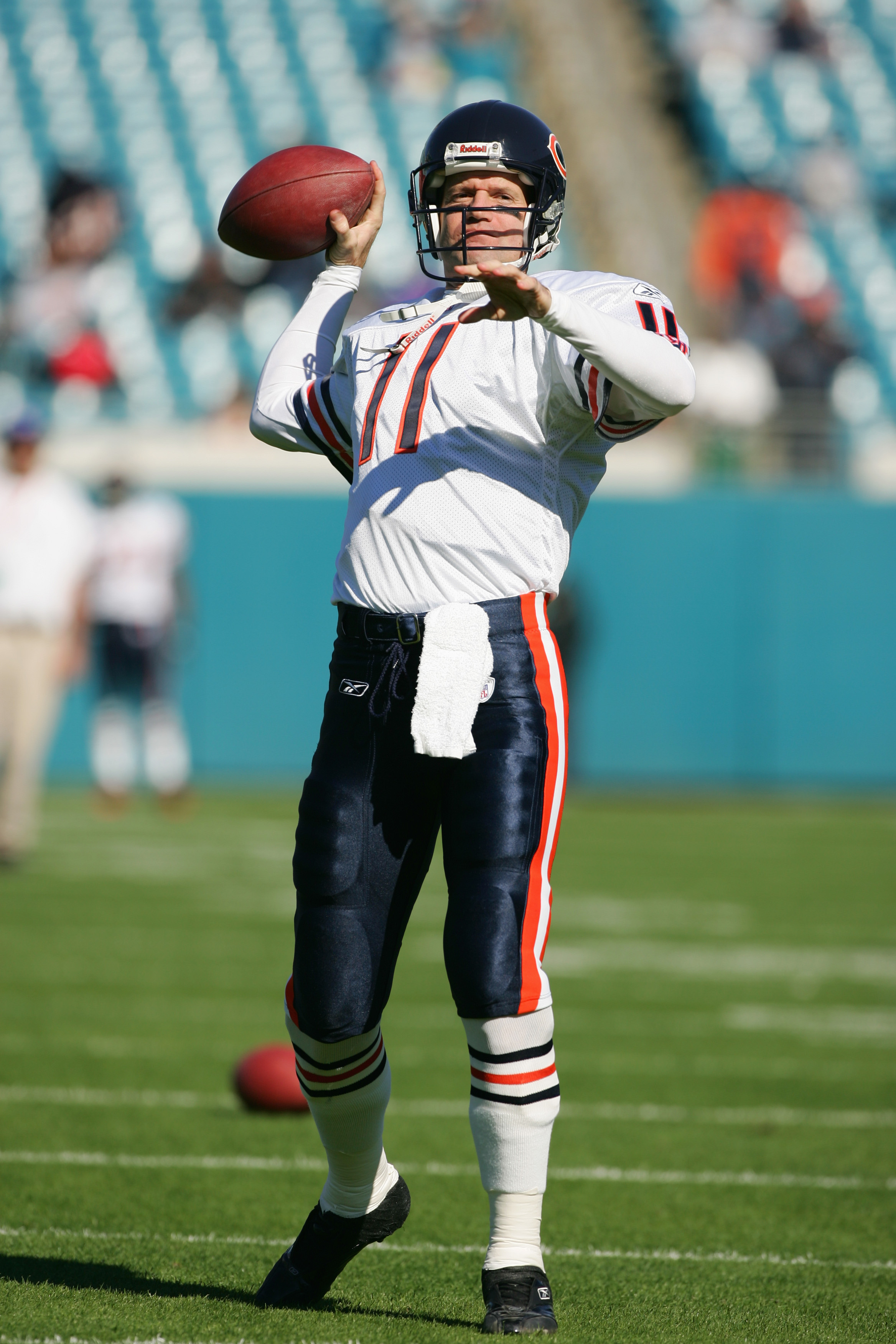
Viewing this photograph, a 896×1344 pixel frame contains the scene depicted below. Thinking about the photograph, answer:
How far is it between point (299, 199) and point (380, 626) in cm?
91

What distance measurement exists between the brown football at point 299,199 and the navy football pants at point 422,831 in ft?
2.76

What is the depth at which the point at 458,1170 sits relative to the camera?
433 cm

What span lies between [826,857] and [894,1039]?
460 centimetres

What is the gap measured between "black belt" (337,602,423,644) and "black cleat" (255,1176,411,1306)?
0.99 metres

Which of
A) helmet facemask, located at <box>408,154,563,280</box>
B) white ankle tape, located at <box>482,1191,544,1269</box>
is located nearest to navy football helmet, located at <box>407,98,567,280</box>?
helmet facemask, located at <box>408,154,563,280</box>

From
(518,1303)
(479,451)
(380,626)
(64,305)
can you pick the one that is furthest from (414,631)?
(64,305)

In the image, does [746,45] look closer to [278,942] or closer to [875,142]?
[875,142]

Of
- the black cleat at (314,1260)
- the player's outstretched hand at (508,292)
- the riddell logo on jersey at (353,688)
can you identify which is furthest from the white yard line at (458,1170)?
the player's outstretched hand at (508,292)

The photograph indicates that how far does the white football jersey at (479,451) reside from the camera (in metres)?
3.04

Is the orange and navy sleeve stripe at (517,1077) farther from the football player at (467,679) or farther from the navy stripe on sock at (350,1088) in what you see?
the navy stripe on sock at (350,1088)

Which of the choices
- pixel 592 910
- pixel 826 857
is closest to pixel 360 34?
pixel 826 857

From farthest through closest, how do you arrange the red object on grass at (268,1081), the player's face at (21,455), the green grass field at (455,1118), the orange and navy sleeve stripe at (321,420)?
the player's face at (21,455), the red object on grass at (268,1081), the orange and navy sleeve stripe at (321,420), the green grass field at (455,1118)

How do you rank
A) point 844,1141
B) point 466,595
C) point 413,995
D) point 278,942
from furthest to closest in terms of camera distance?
point 278,942 → point 413,995 → point 844,1141 → point 466,595

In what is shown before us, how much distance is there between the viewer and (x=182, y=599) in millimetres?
13242
